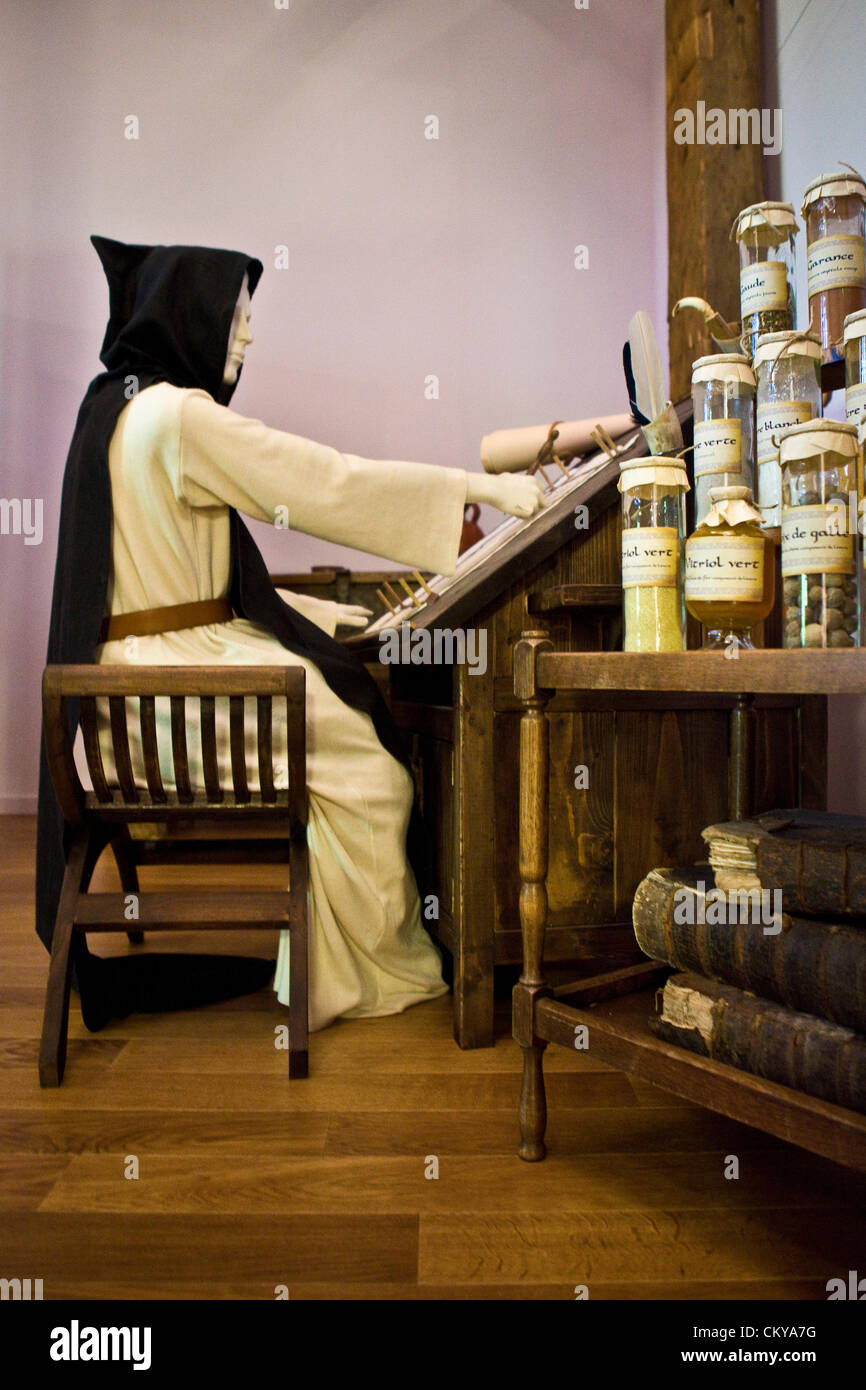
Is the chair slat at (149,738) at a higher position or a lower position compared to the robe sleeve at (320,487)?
lower

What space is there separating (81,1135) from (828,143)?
266 centimetres

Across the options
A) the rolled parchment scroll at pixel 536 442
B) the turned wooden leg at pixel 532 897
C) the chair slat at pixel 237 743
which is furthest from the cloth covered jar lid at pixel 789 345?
the chair slat at pixel 237 743

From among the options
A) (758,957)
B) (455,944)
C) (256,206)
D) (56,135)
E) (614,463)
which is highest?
(56,135)

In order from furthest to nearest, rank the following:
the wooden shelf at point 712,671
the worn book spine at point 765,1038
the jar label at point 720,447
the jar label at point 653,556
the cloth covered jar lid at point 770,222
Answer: the cloth covered jar lid at point 770,222, the jar label at point 720,447, the jar label at point 653,556, the worn book spine at point 765,1038, the wooden shelf at point 712,671

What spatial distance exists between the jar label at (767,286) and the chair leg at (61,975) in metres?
1.45

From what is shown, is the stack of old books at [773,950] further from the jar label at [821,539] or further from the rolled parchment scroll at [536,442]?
the rolled parchment scroll at [536,442]

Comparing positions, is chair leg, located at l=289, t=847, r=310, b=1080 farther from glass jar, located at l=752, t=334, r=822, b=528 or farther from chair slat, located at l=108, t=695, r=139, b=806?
glass jar, located at l=752, t=334, r=822, b=528

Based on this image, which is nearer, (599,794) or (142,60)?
(599,794)

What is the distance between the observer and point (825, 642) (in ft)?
3.67

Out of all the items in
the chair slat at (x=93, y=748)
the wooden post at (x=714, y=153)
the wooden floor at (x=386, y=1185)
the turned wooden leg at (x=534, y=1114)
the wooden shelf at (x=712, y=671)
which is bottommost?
the wooden floor at (x=386, y=1185)

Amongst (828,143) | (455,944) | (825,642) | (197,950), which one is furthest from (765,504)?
(197,950)

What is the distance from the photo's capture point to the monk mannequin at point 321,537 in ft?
6.10

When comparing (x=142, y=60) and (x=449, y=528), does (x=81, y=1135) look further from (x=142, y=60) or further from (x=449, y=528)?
(x=142, y=60)

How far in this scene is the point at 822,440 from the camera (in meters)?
1.13
